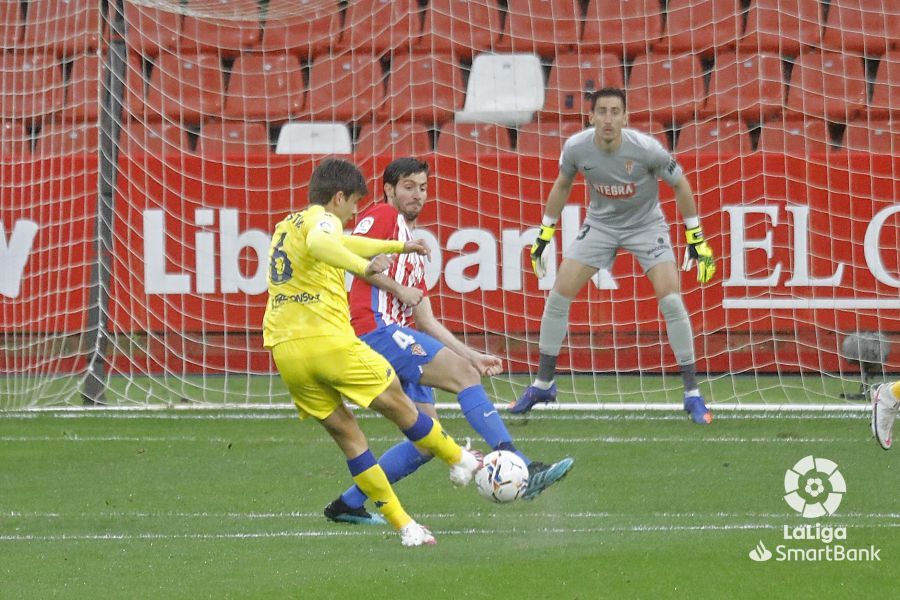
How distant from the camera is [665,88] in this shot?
1206 cm

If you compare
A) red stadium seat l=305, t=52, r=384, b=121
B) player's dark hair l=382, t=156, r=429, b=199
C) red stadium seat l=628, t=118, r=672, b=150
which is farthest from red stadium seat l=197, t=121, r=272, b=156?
player's dark hair l=382, t=156, r=429, b=199

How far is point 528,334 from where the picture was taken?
451 inches

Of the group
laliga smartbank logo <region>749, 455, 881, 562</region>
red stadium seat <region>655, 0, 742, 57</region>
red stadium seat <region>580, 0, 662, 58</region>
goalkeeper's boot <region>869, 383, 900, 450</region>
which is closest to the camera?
laliga smartbank logo <region>749, 455, 881, 562</region>

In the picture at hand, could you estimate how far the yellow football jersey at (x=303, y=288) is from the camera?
19.5 feet

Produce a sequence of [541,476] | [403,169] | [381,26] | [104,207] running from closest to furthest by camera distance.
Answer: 1. [541,476]
2. [403,169]
3. [104,207]
4. [381,26]

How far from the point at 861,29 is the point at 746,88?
1133 mm

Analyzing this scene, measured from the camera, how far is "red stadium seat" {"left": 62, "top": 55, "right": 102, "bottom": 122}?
38.8 ft

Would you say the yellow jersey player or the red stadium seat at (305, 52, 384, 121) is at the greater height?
the red stadium seat at (305, 52, 384, 121)

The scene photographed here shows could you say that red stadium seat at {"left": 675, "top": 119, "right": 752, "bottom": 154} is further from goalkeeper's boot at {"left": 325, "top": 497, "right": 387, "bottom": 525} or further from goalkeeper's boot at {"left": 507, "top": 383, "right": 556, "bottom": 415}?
→ goalkeeper's boot at {"left": 325, "top": 497, "right": 387, "bottom": 525}

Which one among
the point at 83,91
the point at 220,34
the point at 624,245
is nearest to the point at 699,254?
the point at 624,245

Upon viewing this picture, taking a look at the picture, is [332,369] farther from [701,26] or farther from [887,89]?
[887,89]

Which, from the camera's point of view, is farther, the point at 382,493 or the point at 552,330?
the point at 552,330

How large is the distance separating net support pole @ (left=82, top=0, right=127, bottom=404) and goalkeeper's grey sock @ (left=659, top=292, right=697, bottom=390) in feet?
14.1

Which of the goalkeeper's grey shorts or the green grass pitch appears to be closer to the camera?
the green grass pitch
